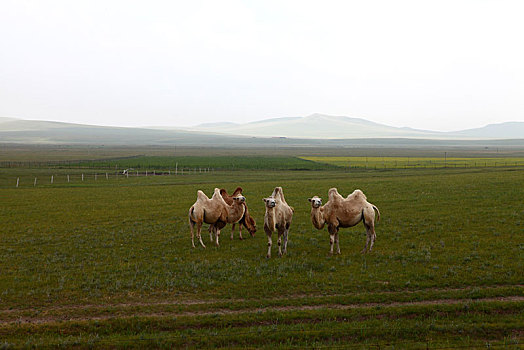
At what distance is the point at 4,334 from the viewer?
9.19 m

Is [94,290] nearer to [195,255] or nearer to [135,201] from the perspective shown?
[195,255]

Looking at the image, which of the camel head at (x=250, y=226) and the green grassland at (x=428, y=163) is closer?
the camel head at (x=250, y=226)

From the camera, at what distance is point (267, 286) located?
39.5ft

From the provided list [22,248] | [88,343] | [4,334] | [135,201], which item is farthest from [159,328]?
[135,201]

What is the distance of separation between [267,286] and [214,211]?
618 cm

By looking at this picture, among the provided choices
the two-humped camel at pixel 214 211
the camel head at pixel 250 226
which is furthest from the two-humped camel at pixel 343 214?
the camel head at pixel 250 226

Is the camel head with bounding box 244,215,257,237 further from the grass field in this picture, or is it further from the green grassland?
the green grassland

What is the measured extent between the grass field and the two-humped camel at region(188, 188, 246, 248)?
3.77 ft

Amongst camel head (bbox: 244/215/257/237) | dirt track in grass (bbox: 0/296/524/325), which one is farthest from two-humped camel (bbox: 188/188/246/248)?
dirt track in grass (bbox: 0/296/524/325)

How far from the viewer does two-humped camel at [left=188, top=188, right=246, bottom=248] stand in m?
17.2

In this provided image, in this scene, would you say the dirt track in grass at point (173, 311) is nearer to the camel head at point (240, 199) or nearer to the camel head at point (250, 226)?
the camel head at point (240, 199)

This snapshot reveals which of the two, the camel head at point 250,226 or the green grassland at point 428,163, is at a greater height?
the green grassland at point 428,163

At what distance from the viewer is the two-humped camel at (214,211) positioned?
1720cm

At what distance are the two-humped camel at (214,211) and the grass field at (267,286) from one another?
1.15 metres
